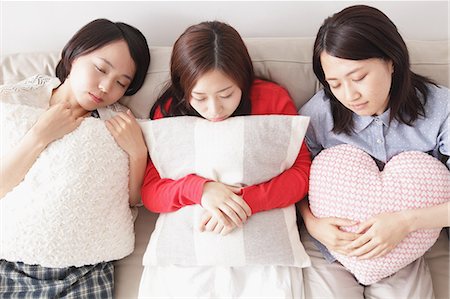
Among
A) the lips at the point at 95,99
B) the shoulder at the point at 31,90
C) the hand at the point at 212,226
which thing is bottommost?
the hand at the point at 212,226

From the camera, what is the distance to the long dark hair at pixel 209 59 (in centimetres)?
131

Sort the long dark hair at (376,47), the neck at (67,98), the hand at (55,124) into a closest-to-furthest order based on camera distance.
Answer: the long dark hair at (376,47) → the hand at (55,124) → the neck at (67,98)

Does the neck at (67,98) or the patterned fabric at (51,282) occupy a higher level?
the neck at (67,98)

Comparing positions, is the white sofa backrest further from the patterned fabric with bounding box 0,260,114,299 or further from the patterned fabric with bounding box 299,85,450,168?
the patterned fabric with bounding box 0,260,114,299

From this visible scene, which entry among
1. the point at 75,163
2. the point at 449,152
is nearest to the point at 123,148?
the point at 75,163

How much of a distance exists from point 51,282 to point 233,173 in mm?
537

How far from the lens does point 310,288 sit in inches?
52.6

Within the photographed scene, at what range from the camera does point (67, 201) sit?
133cm

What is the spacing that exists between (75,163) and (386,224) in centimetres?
80

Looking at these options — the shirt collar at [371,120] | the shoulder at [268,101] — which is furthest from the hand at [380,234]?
the shoulder at [268,101]

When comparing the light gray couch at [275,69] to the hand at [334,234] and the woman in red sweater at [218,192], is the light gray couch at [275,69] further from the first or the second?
the hand at [334,234]

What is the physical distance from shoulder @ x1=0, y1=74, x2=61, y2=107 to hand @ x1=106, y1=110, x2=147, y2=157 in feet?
0.65

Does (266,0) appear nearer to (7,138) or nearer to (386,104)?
(386,104)

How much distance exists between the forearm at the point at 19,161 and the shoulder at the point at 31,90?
0.41ft
